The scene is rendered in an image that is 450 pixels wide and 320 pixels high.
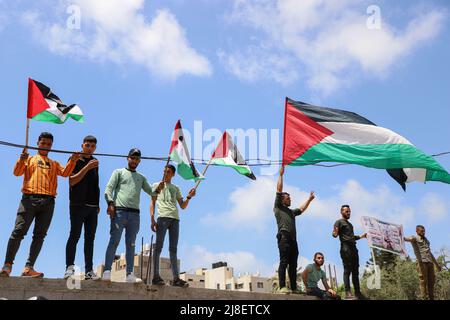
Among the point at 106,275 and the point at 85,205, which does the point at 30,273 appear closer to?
the point at 106,275

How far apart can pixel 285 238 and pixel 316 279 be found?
117 cm

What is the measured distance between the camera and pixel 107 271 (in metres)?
7.85

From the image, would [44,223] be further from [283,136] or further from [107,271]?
[283,136]

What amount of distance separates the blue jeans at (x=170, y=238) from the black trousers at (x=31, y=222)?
180 centimetres

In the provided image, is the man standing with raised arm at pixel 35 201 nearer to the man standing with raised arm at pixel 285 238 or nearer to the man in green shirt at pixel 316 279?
the man standing with raised arm at pixel 285 238

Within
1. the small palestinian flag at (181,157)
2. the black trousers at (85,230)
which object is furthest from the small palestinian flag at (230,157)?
the black trousers at (85,230)

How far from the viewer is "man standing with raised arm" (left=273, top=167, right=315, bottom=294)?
938cm

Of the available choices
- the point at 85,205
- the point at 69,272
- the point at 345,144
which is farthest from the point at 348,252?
the point at 69,272

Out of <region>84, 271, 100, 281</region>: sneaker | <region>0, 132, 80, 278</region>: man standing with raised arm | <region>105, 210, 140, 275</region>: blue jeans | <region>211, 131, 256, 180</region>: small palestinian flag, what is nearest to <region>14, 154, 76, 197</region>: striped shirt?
<region>0, 132, 80, 278</region>: man standing with raised arm

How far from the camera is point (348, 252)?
10.2m

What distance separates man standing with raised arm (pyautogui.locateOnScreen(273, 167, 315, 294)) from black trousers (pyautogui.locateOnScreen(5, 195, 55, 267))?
13.5 ft

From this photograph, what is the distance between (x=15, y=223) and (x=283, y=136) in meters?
5.36

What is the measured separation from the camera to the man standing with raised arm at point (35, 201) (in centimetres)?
749

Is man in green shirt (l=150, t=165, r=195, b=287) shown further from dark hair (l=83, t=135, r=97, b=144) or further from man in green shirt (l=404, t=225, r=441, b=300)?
man in green shirt (l=404, t=225, r=441, b=300)
